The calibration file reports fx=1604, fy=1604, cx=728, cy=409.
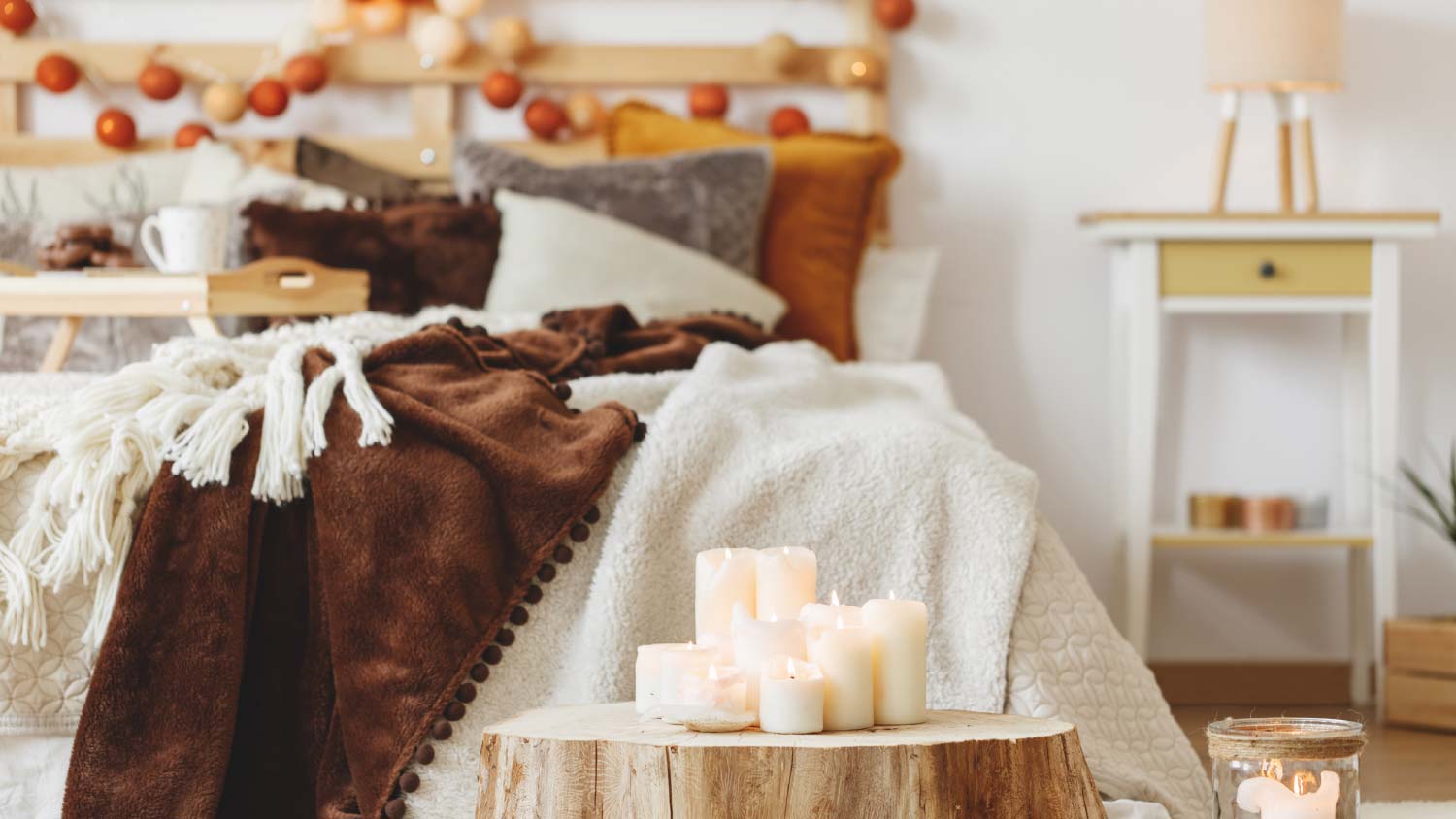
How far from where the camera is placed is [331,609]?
142cm

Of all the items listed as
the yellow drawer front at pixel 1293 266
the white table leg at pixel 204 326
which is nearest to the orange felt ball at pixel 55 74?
the white table leg at pixel 204 326

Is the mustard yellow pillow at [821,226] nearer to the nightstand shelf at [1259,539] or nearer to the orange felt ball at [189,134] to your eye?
the nightstand shelf at [1259,539]

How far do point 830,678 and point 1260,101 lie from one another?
95.1 inches

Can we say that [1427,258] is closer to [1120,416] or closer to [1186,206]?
[1186,206]

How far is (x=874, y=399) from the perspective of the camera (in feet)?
6.12

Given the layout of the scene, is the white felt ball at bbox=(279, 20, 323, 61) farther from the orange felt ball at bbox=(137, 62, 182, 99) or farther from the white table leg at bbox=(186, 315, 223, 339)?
the white table leg at bbox=(186, 315, 223, 339)

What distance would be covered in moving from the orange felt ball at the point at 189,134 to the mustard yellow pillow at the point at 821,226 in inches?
36.2

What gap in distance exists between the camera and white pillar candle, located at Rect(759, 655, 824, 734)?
1.03 m

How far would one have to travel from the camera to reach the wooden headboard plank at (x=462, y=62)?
3004mm

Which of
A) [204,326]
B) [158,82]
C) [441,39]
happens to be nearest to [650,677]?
[204,326]

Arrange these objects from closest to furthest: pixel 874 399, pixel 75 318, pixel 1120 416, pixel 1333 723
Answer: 1. pixel 1333 723
2. pixel 874 399
3. pixel 75 318
4. pixel 1120 416

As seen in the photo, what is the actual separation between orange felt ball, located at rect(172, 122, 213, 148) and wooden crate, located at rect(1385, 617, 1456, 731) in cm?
228

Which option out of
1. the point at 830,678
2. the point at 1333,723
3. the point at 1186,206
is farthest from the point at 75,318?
the point at 1186,206

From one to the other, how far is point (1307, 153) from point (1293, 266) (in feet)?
0.81
